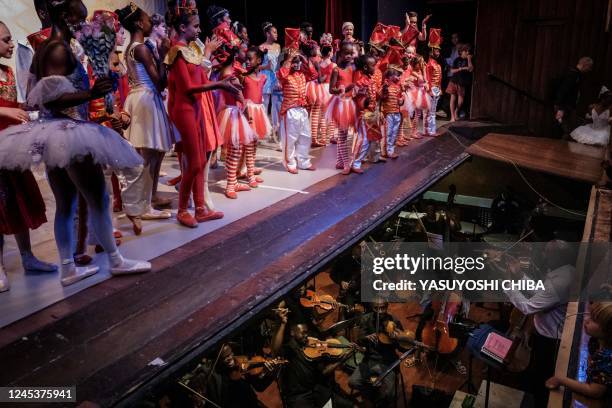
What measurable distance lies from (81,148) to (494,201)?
237 inches

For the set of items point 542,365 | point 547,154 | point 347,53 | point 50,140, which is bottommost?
point 542,365

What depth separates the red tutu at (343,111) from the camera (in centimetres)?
561

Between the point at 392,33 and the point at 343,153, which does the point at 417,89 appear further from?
the point at 343,153

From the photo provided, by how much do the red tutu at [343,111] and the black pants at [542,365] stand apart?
9.85 feet

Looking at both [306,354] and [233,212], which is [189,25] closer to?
[233,212]

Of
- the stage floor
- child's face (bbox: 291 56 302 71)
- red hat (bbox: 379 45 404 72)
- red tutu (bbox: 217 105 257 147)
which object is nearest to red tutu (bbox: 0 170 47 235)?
the stage floor

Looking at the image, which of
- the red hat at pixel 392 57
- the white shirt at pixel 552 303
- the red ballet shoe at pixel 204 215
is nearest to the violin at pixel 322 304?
the red ballet shoe at pixel 204 215

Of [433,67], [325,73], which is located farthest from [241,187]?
[433,67]

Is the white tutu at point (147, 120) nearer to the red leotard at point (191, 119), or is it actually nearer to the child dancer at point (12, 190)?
the red leotard at point (191, 119)

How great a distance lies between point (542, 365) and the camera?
13.1 ft

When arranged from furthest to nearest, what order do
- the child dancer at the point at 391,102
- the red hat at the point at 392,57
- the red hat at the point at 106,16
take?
the red hat at the point at 392,57
the child dancer at the point at 391,102
the red hat at the point at 106,16

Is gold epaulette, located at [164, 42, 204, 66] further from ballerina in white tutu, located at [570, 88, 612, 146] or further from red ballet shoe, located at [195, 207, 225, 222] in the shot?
ballerina in white tutu, located at [570, 88, 612, 146]

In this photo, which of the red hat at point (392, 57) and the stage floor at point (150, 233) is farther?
the red hat at point (392, 57)

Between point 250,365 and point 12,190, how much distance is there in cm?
190
